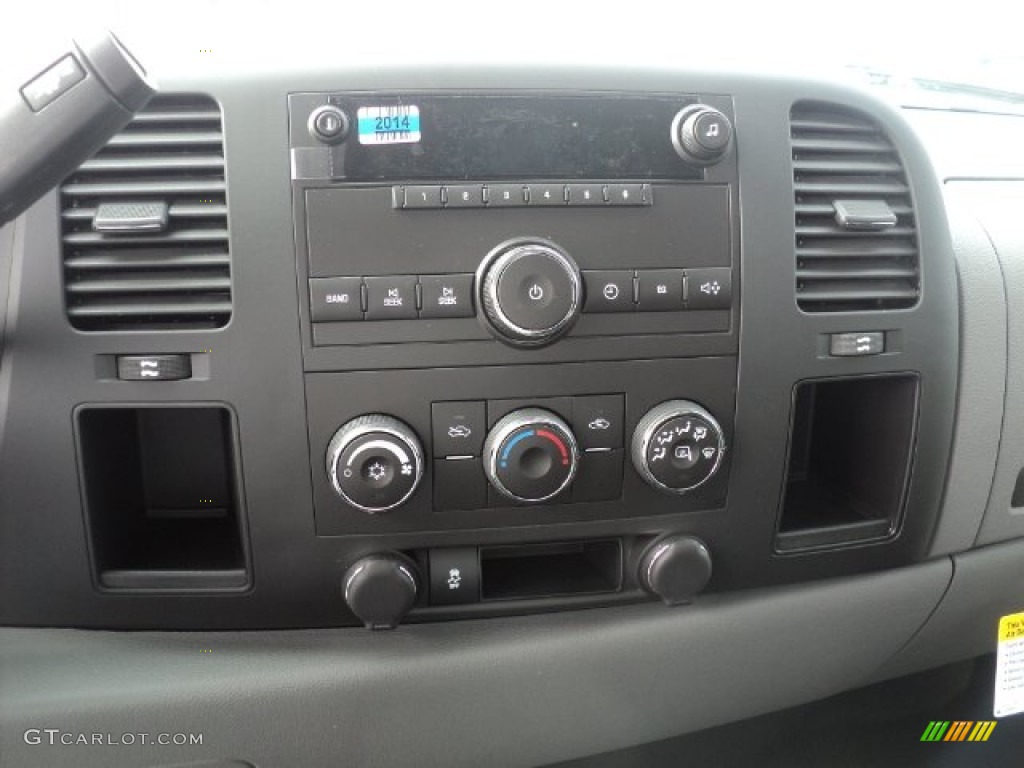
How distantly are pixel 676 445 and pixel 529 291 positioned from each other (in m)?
0.24

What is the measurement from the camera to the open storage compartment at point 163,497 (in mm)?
943

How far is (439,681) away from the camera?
1.00 metres

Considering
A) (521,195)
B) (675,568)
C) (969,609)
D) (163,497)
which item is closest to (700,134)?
(521,195)

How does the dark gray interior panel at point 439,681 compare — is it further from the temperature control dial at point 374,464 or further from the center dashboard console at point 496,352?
the temperature control dial at point 374,464

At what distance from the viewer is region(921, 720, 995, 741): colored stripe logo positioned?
1.51m

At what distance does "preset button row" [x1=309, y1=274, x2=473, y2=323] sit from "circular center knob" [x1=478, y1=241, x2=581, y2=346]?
1.4 inches

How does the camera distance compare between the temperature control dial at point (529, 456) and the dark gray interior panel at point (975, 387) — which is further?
the dark gray interior panel at point (975, 387)

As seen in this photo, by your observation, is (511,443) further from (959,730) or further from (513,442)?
(959,730)

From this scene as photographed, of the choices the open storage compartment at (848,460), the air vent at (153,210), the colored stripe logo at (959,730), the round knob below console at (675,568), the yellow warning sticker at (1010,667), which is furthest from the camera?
the colored stripe logo at (959,730)

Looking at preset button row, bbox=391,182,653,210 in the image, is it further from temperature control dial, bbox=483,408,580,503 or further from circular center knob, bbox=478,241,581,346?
temperature control dial, bbox=483,408,580,503

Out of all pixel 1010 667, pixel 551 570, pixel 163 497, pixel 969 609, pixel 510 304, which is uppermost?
pixel 510 304

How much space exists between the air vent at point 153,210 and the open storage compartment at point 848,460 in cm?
70

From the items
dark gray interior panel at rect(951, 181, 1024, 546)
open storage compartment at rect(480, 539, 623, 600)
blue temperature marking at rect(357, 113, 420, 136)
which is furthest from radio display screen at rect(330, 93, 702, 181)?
dark gray interior panel at rect(951, 181, 1024, 546)

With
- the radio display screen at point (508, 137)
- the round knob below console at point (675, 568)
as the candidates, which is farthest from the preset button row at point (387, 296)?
the round knob below console at point (675, 568)
